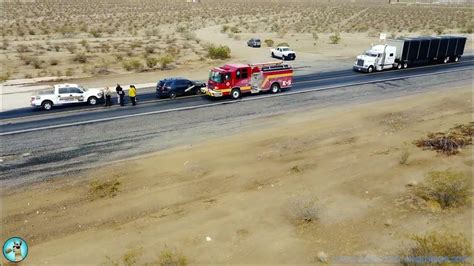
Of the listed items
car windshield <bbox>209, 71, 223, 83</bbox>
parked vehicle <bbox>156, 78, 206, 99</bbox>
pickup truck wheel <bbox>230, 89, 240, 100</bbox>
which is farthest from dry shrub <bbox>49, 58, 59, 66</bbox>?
pickup truck wheel <bbox>230, 89, 240, 100</bbox>

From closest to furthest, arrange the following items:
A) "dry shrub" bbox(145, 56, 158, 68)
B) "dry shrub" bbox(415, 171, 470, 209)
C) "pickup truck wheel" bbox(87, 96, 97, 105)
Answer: "dry shrub" bbox(415, 171, 470, 209)
"pickup truck wheel" bbox(87, 96, 97, 105)
"dry shrub" bbox(145, 56, 158, 68)

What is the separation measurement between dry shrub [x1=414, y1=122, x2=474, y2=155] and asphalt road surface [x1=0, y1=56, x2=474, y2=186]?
8.16 metres

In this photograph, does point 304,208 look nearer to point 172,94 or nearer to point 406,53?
point 172,94

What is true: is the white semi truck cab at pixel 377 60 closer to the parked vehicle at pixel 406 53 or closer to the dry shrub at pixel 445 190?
the parked vehicle at pixel 406 53

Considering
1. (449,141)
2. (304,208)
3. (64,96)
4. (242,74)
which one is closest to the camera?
(304,208)

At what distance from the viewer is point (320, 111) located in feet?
88.3

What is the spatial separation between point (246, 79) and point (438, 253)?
69.0 ft

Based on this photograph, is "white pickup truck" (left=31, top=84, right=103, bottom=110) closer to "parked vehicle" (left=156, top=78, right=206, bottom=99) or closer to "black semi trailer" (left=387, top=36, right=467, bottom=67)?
"parked vehicle" (left=156, top=78, right=206, bottom=99)

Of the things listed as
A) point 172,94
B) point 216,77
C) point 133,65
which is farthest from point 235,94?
point 133,65

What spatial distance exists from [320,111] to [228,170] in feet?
37.7

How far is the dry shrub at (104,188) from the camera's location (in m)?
15.6

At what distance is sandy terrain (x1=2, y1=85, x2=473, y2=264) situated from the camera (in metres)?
12.1

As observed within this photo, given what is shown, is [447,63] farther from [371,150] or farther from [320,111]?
[371,150]

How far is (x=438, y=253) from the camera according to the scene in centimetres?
1047
